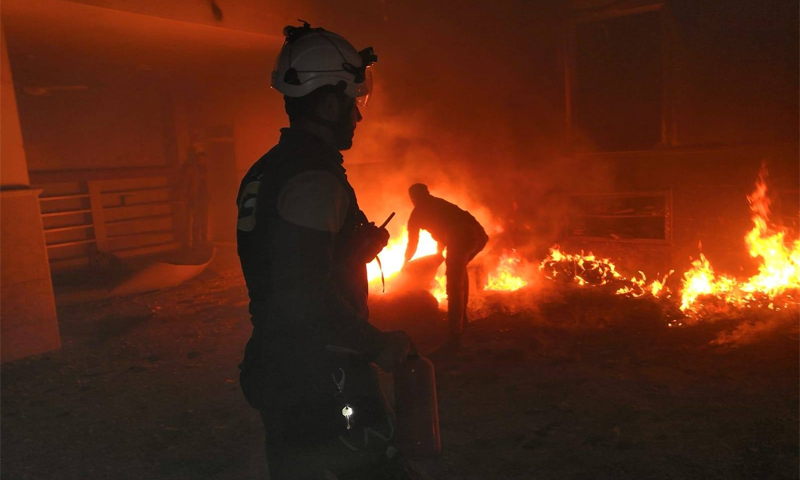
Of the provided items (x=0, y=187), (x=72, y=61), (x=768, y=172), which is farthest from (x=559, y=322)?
(x=72, y=61)

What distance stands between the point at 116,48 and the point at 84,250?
504cm

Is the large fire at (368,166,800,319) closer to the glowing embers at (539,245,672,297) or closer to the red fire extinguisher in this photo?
the glowing embers at (539,245,672,297)

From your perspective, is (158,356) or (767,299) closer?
(158,356)

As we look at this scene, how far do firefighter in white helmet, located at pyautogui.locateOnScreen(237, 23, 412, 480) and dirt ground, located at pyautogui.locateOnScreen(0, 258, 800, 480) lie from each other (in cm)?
195

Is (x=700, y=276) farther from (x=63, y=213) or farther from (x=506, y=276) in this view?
(x=63, y=213)

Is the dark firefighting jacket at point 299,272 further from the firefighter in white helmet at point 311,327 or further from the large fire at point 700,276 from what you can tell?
the large fire at point 700,276

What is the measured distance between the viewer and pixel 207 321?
7938 mm

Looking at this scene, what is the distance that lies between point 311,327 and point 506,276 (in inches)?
307

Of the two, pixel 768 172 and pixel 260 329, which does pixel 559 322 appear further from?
pixel 260 329

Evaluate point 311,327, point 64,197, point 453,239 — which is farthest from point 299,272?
point 64,197

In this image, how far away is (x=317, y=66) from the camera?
2.22 meters

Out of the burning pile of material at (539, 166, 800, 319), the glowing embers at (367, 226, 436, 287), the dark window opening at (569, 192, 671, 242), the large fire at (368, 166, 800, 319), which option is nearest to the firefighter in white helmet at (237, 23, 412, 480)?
the large fire at (368, 166, 800, 319)

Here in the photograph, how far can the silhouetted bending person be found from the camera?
20.9 ft

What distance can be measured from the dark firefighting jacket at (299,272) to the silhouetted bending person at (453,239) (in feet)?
14.2
